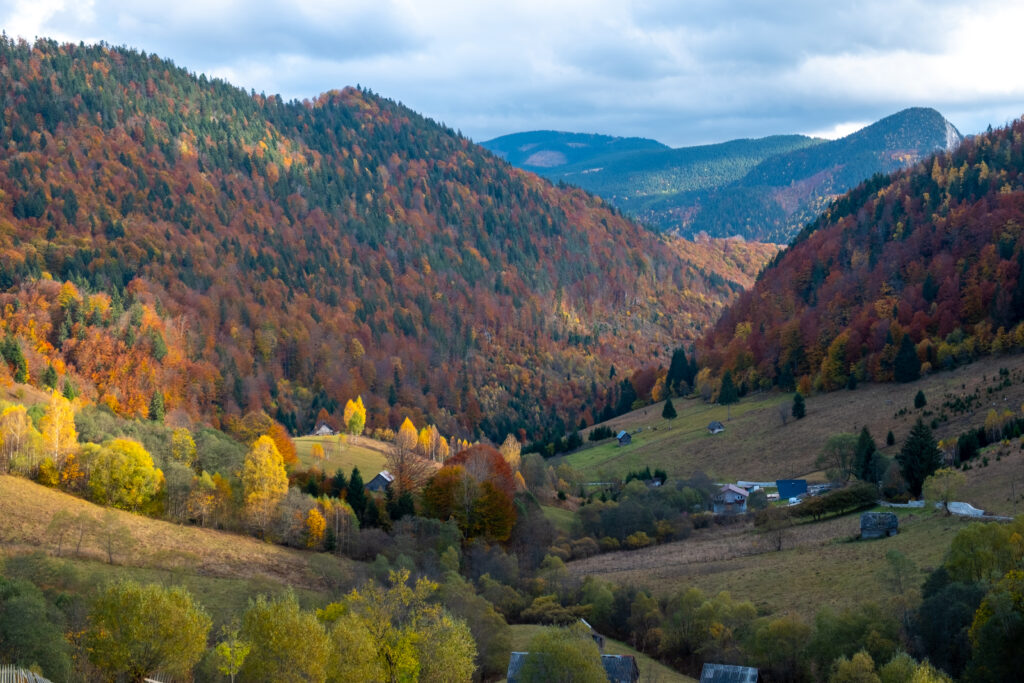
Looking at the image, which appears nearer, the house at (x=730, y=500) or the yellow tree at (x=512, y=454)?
the house at (x=730, y=500)

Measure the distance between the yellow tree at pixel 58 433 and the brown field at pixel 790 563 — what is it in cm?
4355

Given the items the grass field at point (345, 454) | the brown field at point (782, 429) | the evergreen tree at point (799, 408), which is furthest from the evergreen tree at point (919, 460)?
the grass field at point (345, 454)

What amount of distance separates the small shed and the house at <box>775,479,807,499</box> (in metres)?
21.9

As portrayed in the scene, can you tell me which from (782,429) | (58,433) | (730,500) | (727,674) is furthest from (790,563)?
(58,433)

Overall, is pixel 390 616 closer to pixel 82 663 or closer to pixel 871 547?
pixel 82 663

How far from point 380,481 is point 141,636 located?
61.0 metres

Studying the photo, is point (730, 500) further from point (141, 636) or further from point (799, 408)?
point (141, 636)

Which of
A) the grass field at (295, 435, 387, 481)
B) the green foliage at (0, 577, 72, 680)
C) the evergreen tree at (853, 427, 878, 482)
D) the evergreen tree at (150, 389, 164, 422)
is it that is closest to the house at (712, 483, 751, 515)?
the evergreen tree at (853, 427, 878, 482)

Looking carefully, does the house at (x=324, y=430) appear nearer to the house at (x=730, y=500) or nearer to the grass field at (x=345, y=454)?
the grass field at (x=345, y=454)

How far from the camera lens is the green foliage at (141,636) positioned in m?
45.9

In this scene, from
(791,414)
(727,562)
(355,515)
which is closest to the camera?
(727,562)

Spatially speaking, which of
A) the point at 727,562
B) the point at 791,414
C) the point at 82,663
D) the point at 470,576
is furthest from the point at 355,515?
the point at 791,414

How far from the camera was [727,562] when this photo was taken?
3056 inches

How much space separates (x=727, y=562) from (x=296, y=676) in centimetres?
4253
